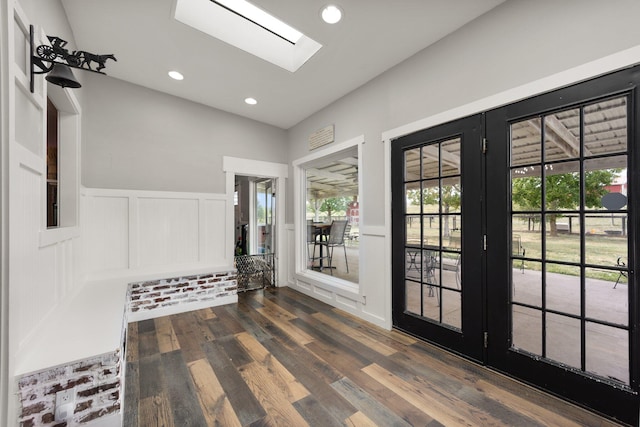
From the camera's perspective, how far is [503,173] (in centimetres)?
190

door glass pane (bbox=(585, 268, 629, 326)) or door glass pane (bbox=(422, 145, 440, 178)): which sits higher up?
door glass pane (bbox=(422, 145, 440, 178))

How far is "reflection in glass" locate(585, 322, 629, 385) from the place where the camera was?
1.50 metres

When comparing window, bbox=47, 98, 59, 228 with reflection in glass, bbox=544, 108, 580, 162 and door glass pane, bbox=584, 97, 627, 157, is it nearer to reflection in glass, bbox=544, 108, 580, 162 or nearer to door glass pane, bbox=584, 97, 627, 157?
reflection in glass, bbox=544, 108, 580, 162

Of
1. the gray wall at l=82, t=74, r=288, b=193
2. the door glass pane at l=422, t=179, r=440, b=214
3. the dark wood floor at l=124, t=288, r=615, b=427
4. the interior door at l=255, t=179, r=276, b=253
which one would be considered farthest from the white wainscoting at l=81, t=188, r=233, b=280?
the door glass pane at l=422, t=179, r=440, b=214

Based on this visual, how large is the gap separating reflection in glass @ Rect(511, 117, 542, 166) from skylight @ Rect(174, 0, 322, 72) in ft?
5.93

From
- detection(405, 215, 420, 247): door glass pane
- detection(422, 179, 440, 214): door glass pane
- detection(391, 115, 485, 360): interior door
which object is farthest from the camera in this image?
detection(405, 215, 420, 247): door glass pane

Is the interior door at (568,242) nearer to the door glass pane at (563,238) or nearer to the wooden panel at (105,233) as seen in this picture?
the door glass pane at (563,238)

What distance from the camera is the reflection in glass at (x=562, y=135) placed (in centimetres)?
164

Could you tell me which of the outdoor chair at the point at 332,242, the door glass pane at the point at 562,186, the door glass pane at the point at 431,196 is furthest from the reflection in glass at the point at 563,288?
the outdoor chair at the point at 332,242

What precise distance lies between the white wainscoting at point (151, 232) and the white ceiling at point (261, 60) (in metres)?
1.39

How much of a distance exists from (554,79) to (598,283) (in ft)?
4.28

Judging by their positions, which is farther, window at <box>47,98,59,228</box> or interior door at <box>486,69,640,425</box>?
window at <box>47,98,59,228</box>

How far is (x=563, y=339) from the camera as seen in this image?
1.73 metres

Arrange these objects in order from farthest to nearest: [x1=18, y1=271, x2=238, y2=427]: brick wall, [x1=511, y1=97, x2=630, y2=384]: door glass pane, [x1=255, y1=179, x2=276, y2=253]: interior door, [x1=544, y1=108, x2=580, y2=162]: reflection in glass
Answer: [x1=255, y1=179, x2=276, y2=253]: interior door < [x1=544, y1=108, x2=580, y2=162]: reflection in glass < [x1=511, y1=97, x2=630, y2=384]: door glass pane < [x1=18, y1=271, x2=238, y2=427]: brick wall
